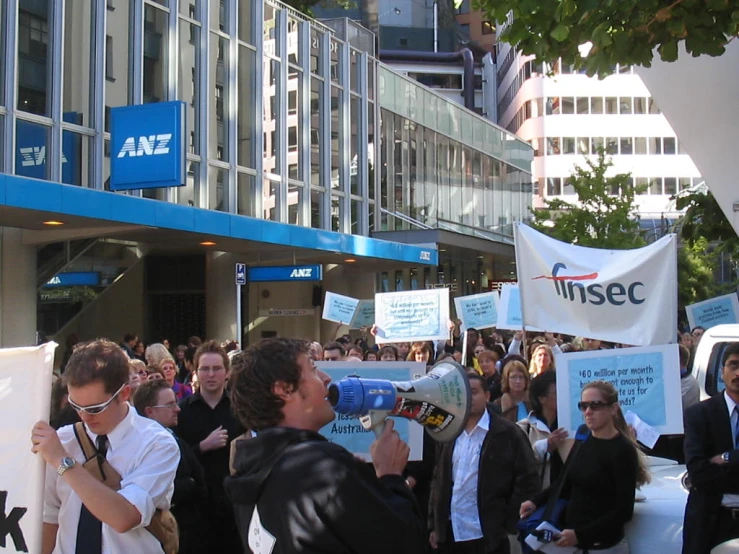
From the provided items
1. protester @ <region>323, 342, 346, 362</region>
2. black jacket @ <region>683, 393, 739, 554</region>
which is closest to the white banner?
black jacket @ <region>683, 393, 739, 554</region>

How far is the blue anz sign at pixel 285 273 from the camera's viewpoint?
2188 centimetres

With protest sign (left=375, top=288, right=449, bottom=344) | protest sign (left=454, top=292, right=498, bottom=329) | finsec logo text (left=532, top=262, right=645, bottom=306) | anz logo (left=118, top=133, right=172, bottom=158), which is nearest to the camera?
finsec logo text (left=532, top=262, right=645, bottom=306)

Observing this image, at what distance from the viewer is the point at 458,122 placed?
133 feet

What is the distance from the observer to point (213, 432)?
617 cm

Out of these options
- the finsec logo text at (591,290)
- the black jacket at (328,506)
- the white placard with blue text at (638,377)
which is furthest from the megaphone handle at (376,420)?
the finsec logo text at (591,290)

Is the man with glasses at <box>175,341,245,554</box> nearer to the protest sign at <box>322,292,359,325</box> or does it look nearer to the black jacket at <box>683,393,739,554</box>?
the black jacket at <box>683,393,739,554</box>

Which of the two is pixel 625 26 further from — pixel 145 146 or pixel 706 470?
pixel 145 146

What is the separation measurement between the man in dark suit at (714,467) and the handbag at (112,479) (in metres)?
2.94

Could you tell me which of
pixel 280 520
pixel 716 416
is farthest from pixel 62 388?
pixel 716 416

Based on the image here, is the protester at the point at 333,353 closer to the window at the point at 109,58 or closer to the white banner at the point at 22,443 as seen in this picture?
the white banner at the point at 22,443

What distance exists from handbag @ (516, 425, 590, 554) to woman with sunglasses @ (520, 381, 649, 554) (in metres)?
0.04

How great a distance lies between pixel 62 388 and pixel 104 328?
22444 mm

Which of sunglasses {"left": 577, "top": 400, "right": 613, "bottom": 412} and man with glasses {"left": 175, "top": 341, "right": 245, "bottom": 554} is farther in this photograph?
man with glasses {"left": 175, "top": 341, "right": 245, "bottom": 554}

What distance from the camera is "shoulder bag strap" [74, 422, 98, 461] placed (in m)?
3.92
